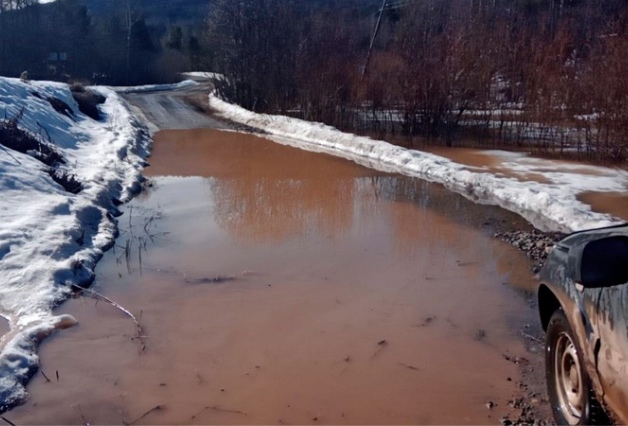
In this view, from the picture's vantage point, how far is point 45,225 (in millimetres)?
9766

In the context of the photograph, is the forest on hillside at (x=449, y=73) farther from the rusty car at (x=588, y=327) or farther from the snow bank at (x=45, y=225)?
the rusty car at (x=588, y=327)

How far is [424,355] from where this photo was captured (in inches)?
245

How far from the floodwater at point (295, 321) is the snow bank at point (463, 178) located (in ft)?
1.94

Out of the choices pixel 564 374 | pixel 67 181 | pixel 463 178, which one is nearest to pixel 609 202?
pixel 463 178

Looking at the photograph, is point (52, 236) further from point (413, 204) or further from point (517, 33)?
point (517, 33)

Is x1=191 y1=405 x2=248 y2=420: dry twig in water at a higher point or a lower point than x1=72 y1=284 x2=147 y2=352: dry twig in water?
lower

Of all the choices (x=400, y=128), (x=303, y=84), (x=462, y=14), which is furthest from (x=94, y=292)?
(x=462, y=14)

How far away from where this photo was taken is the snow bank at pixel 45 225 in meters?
6.57

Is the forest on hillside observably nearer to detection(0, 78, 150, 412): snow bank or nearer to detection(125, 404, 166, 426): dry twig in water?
detection(0, 78, 150, 412): snow bank

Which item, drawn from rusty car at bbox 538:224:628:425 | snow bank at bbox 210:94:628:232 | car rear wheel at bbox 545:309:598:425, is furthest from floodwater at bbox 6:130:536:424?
rusty car at bbox 538:224:628:425

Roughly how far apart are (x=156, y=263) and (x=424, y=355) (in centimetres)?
433

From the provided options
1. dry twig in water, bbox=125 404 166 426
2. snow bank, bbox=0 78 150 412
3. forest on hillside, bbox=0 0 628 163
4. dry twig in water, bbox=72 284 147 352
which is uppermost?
forest on hillside, bbox=0 0 628 163

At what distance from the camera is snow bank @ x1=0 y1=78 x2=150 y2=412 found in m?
6.57

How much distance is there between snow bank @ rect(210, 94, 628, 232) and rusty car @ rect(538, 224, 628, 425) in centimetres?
587
